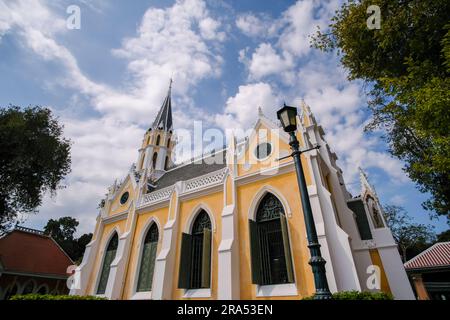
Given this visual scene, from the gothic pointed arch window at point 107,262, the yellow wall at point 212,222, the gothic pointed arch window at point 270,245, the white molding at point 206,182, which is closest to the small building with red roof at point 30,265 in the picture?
the gothic pointed arch window at point 107,262

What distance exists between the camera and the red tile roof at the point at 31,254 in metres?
18.7

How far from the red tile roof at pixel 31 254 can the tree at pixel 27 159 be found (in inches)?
182

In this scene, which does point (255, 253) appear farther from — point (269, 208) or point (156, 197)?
point (156, 197)

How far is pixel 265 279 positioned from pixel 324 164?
637cm

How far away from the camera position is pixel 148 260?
13703mm

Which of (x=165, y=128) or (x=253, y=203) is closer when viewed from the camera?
(x=253, y=203)

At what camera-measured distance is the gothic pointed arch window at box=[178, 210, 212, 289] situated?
10984mm

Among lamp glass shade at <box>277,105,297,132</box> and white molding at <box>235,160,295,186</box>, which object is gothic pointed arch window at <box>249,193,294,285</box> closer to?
white molding at <box>235,160,295,186</box>

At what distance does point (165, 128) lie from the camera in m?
26.8

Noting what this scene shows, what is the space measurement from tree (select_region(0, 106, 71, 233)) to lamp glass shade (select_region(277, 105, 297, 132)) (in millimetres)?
17191

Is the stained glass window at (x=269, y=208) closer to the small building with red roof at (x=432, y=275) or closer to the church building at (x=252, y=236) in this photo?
the church building at (x=252, y=236)

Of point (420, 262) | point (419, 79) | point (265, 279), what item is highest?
point (419, 79)

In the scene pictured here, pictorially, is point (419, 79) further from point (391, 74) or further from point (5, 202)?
point (5, 202)
